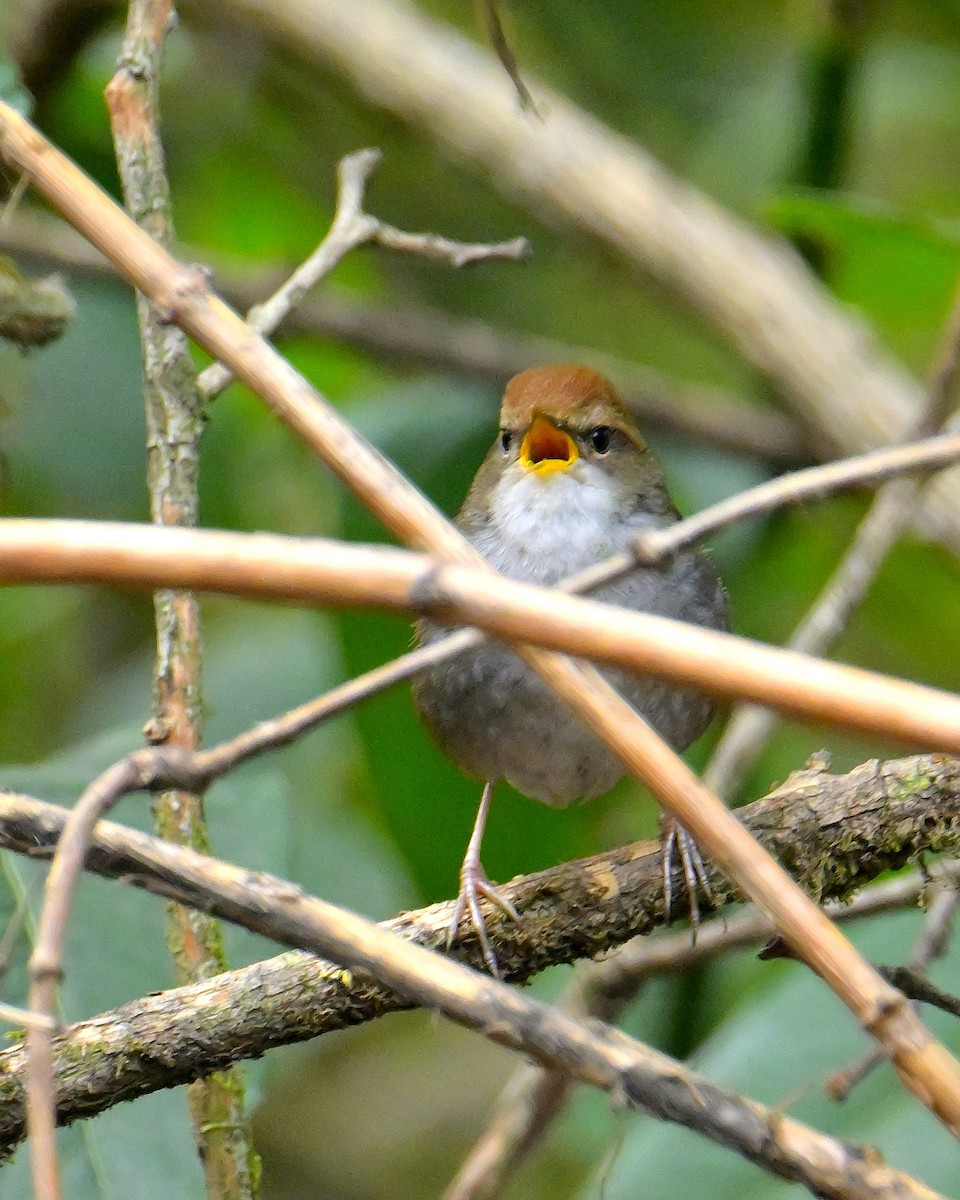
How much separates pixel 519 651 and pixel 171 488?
123 cm

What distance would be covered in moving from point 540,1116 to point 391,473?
5.77 feet

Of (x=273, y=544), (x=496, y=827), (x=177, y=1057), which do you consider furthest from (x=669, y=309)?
(x=273, y=544)

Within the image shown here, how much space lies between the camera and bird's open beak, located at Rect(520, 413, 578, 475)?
332 centimetres

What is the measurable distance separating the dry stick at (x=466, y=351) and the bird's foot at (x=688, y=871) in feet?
7.81

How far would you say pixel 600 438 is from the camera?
339cm

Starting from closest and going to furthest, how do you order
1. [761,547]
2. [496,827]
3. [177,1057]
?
[177,1057] < [496,827] < [761,547]

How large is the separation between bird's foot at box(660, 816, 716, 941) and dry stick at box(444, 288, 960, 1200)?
507 mm

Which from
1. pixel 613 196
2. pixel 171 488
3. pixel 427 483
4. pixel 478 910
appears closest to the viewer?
pixel 478 910

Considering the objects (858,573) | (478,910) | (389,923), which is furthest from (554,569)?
→ (389,923)

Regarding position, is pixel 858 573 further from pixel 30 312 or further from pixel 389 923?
pixel 30 312

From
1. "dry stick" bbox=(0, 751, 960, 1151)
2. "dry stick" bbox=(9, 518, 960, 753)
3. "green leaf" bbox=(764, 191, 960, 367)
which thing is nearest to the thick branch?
"dry stick" bbox=(0, 751, 960, 1151)

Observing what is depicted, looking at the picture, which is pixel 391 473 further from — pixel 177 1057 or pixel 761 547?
pixel 761 547

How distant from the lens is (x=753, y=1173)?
291 cm

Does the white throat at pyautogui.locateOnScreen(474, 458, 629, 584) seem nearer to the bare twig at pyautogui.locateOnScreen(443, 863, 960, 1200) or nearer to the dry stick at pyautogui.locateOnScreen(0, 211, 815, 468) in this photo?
the bare twig at pyautogui.locateOnScreen(443, 863, 960, 1200)
